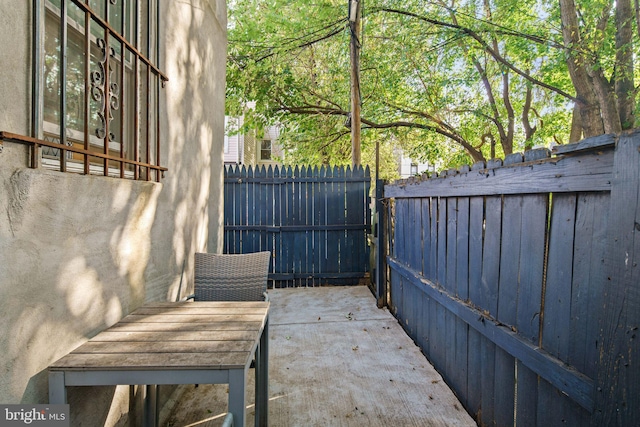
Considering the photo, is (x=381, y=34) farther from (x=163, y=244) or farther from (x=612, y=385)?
(x=612, y=385)

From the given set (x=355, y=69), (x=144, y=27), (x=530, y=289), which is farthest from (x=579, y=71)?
(x=144, y=27)

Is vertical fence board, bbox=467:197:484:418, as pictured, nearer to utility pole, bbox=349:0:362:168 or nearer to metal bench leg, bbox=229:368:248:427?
metal bench leg, bbox=229:368:248:427

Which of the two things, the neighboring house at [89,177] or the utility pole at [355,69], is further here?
the utility pole at [355,69]

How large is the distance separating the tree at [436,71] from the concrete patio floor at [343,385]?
18.8 feet

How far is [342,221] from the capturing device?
21.5ft

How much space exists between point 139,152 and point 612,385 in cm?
254

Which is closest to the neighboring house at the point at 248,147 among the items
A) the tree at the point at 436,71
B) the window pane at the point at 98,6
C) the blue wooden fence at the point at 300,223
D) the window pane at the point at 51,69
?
the tree at the point at 436,71

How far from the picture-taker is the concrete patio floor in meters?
2.47

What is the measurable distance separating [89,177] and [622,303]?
6.92 ft

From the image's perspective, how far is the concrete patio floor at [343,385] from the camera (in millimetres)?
2473

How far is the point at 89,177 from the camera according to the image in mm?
1635

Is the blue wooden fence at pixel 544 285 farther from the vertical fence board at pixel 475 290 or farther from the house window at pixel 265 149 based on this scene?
the house window at pixel 265 149

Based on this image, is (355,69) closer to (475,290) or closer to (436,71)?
(436,71)

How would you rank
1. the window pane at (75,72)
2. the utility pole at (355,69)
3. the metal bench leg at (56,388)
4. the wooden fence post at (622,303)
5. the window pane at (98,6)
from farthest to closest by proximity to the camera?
the utility pole at (355,69) → the window pane at (98,6) → the window pane at (75,72) → the metal bench leg at (56,388) → the wooden fence post at (622,303)
